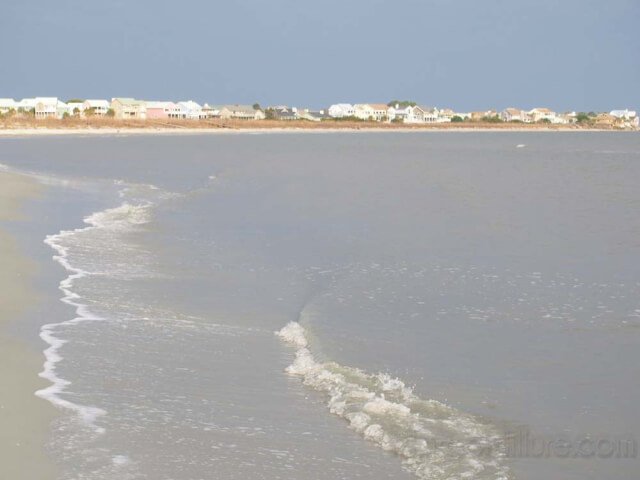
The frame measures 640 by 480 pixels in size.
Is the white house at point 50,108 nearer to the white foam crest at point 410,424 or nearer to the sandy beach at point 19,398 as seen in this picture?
the sandy beach at point 19,398

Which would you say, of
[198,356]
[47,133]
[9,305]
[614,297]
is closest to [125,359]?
[198,356]

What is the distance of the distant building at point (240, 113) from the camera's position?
612 ft

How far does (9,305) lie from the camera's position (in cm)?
1030

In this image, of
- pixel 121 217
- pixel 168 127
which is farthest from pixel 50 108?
pixel 121 217

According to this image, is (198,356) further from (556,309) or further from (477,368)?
(556,309)

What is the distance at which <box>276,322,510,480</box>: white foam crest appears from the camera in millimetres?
6105

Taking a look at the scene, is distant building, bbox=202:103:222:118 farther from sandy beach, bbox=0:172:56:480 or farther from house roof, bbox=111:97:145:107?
sandy beach, bbox=0:172:56:480

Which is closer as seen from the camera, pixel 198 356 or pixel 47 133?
pixel 198 356

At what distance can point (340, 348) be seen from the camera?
9.28m

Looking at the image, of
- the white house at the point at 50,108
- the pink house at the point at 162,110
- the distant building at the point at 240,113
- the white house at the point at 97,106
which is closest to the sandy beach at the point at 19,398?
the white house at the point at 50,108

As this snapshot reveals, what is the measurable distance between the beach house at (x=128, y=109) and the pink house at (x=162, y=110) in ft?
4.83

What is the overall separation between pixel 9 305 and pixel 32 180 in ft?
71.7

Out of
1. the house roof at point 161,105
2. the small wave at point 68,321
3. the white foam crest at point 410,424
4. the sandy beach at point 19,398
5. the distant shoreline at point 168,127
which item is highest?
the house roof at point 161,105

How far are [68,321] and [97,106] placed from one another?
172826 mm
